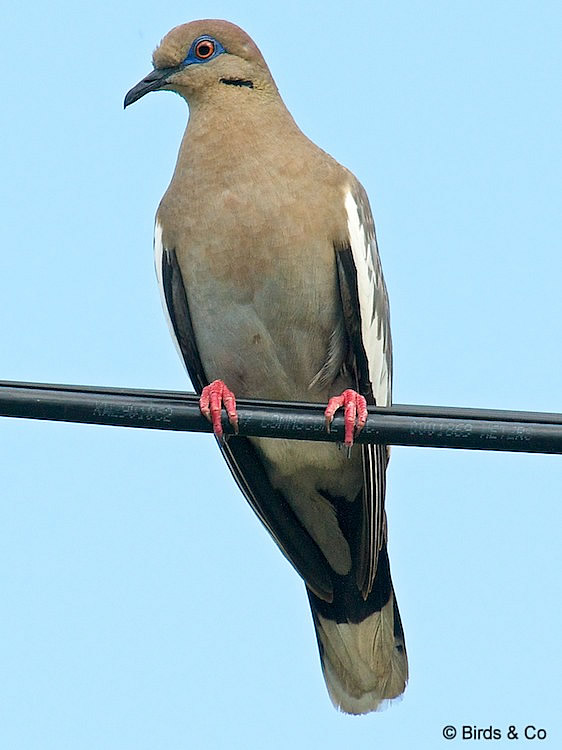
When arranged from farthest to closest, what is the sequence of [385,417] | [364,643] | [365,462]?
[364,643] < [365,462] < [385,417]

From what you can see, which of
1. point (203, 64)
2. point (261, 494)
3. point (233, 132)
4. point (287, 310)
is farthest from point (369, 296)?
point (203, 64)

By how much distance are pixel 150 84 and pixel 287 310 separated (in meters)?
1.36

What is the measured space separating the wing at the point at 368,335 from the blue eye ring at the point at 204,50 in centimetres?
93

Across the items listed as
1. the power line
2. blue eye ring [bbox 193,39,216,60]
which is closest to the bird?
blue eye ring [bbox 193,39,216,60]

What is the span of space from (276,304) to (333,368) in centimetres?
40

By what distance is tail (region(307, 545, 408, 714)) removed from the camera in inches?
249

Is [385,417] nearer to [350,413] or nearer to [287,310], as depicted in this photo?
[350,413]

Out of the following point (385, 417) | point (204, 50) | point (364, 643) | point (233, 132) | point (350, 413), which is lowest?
point (364, 643)

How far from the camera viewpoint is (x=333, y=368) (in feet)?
19.1

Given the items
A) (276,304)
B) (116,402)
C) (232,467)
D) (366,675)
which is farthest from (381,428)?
(366,675)

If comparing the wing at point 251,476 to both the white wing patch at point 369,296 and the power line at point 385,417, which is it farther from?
the power line at point 385,417

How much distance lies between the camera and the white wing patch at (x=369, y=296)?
5.71 metres

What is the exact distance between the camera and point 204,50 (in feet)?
20.3

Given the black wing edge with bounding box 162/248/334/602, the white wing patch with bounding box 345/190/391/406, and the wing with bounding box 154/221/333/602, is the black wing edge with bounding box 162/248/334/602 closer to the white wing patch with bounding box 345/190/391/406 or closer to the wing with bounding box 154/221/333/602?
the wing with bounding box 154/221/333/602
